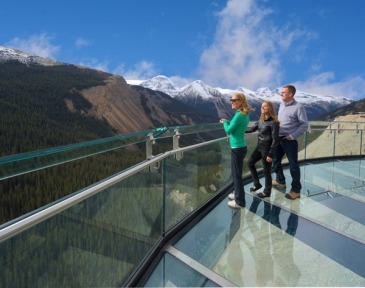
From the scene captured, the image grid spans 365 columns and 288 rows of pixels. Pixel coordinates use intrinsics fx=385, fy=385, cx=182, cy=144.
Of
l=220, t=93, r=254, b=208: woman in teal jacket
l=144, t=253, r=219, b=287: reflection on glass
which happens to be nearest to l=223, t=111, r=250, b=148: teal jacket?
l=220, t=93, r=254, b=208: woman in teal jacket

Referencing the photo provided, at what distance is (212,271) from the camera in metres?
2.95

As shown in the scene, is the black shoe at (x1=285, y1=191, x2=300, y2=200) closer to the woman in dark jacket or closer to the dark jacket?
the woman in dark jacket

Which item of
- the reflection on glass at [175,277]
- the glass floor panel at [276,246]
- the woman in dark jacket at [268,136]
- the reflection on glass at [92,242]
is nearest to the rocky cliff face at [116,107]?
the woman in dark jacket at [268,136]

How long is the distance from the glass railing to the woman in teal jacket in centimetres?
45

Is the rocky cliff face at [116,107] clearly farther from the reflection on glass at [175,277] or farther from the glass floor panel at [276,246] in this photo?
the reflection on glass at [175,277]

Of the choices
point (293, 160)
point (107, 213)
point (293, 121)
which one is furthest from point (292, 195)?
point (107, 213)

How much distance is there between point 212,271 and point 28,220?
169cm

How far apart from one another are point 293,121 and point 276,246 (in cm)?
217

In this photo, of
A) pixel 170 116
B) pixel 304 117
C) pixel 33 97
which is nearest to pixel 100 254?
pixel 304 117

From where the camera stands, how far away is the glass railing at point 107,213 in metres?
1.75

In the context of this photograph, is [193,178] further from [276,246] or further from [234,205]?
[276,246]

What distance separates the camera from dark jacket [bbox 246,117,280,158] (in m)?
4.82

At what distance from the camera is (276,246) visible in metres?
3.49

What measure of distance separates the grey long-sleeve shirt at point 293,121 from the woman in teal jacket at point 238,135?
79cm
